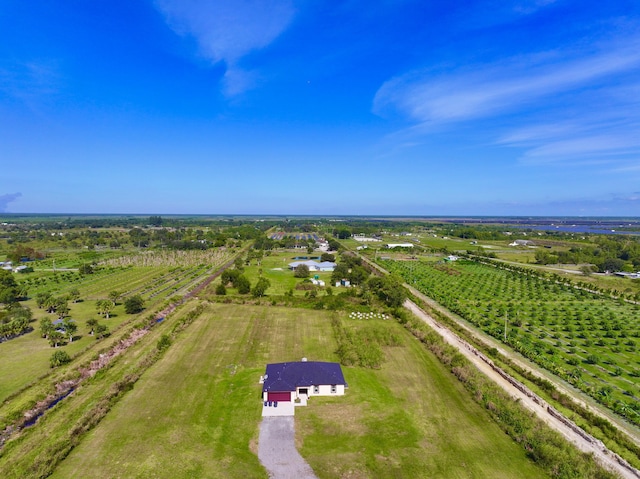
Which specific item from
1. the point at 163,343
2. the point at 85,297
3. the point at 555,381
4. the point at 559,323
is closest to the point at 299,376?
the point at 163,343

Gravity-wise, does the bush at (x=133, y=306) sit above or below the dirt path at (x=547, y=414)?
above

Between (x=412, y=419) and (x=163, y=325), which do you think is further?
(x=163, y=325)

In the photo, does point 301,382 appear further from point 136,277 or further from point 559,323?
point 136,277

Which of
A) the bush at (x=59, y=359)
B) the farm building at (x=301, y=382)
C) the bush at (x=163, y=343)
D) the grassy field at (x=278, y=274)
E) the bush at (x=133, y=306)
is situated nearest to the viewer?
the farm building at (x=301, y=382)

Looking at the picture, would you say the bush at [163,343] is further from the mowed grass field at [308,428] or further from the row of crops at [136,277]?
the row of crops at [136,277]

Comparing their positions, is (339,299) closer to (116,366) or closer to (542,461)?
(116,366)

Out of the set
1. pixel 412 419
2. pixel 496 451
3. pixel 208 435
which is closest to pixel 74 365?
pixel 208 435

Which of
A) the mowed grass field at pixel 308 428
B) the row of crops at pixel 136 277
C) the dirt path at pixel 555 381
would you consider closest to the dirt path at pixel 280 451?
the mowed grass field at pixel 308 428
